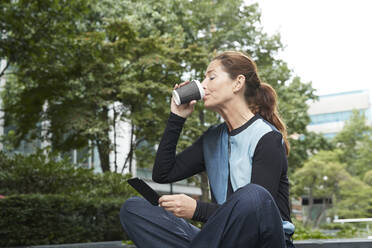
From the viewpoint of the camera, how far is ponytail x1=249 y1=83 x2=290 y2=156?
8.32 feet

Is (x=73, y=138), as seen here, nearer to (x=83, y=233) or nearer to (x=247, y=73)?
(x=83, y=233)

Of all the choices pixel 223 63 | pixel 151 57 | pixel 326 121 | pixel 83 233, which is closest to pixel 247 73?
pixel 223 63

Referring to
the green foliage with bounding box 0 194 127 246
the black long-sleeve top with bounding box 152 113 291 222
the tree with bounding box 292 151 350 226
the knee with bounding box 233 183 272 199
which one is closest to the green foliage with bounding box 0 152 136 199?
the green foliage with bounding box 0 194 127 246

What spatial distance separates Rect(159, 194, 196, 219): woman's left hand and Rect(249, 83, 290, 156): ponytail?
78 centimetres

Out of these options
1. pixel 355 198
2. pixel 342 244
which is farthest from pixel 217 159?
pixel 355 198

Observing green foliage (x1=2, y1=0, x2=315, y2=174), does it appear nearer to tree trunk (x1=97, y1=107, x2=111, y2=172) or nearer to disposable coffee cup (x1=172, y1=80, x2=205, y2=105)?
tree trunk (x1=97, y1=107, x2=111, y2=172)

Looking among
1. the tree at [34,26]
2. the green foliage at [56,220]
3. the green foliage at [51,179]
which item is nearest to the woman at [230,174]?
the green foliage at [56,220]

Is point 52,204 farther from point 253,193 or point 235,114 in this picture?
point 253,193

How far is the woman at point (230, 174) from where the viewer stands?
68.4 inches

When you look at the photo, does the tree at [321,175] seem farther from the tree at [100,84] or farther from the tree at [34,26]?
the tree at [34,26]

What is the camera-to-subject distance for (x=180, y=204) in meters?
2.04

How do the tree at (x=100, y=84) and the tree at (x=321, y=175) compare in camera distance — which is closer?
the tree at (x=100, y=84)

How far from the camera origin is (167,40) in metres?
11.4

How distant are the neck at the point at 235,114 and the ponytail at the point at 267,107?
91mm
